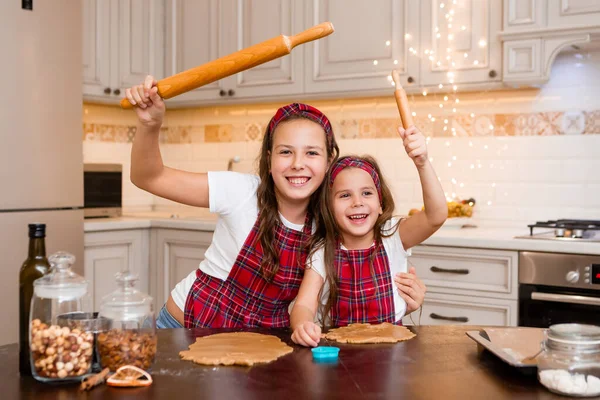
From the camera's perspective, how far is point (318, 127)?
5.87ft

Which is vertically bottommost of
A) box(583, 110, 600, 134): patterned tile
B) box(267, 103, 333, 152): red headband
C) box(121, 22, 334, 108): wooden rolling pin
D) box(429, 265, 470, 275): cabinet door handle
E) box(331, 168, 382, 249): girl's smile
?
box(429, 265, 470, 275): cabinet door handle

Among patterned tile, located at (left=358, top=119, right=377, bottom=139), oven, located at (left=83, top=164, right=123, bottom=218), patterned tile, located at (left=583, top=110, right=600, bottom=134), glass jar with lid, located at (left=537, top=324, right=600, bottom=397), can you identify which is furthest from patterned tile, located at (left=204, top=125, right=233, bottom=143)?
glass jar with lid, located at (left=537, top=324, right=600, bottom=397)

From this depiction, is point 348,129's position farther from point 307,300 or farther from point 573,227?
point 307,300

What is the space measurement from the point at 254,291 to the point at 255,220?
18 centimetres

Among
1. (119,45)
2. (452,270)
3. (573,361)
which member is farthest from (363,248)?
(119,45)

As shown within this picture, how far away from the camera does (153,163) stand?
1677 millimetres

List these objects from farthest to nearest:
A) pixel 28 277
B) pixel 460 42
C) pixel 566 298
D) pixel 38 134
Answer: pixel 460 42, pixel 38 134, pixel 566 298, pixel 28 277

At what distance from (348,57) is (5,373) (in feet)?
7.92

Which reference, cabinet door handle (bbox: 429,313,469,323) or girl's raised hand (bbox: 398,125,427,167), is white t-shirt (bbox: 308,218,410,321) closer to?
girl's raised hand (bbox: 398,125,427,167)

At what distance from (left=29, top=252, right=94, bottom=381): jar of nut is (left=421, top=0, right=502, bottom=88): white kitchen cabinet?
2207mm

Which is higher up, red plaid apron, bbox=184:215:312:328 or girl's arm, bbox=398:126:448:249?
girl's arm, bbox=398:126:448:249

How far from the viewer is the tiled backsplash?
A: 3.02 m

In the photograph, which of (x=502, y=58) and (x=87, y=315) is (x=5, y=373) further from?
(x=502, y=58)

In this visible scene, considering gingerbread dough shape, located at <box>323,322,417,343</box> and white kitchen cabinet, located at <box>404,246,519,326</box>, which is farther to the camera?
white kitchen cabinet, located at <box>404,246,519,326</box>
